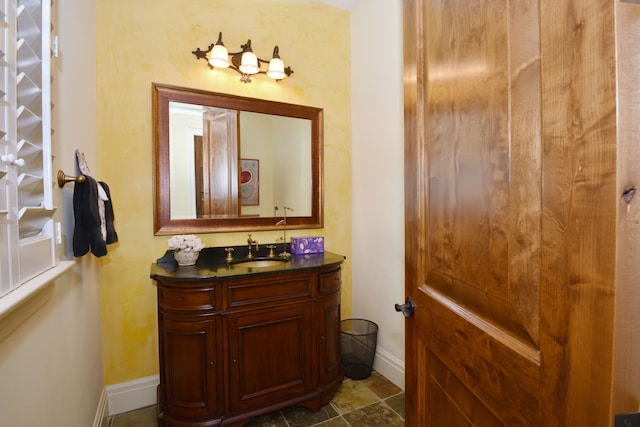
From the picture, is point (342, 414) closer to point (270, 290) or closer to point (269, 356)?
point (269, 356)

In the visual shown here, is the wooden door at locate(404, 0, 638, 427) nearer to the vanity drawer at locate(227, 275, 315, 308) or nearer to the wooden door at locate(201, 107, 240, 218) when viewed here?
the vanity drawer at locate(227, 275, 315, 308)

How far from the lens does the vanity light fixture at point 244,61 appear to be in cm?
202

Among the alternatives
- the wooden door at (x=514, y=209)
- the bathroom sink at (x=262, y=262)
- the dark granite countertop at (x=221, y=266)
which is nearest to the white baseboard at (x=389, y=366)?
the dark granite countertop at (x=221, y=266)

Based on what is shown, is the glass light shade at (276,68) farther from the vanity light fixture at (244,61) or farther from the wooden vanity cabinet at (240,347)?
the wooden vanity cabinet at (240,347)

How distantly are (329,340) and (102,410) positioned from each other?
4.46 ft

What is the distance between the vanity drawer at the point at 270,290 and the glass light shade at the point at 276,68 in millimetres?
1472

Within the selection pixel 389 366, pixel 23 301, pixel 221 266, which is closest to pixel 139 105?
pixel 221 266

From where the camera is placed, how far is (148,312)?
1.96m

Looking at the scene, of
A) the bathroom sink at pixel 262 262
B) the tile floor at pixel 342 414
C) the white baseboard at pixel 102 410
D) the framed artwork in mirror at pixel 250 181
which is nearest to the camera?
the white baseboard at pixel 102 410

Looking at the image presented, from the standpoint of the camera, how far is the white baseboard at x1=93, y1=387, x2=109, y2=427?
1.60m

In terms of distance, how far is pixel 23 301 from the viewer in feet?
2.16

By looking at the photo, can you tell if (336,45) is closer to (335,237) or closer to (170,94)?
(170,94)

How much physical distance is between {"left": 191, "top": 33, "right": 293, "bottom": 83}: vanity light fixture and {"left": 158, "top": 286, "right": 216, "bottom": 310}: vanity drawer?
1.48 metres

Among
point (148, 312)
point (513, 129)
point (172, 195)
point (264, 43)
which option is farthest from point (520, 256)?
point (264, 43)
